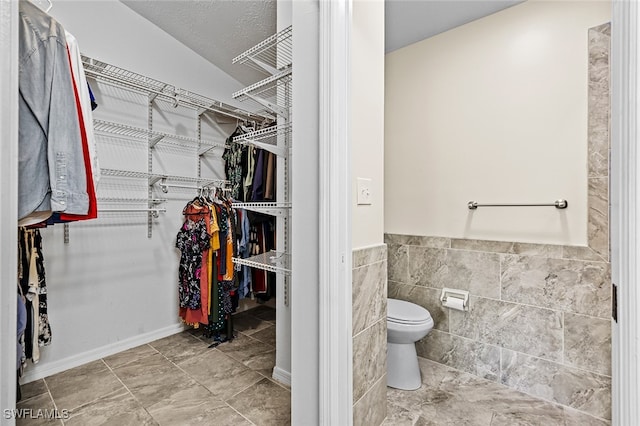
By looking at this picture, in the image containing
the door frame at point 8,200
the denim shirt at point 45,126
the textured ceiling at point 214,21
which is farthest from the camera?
the textured ceiling at point 214,21

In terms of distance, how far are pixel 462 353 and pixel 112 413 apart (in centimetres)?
210

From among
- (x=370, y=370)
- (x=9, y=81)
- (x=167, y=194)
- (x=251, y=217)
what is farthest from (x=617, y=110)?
(x=167, y=194)

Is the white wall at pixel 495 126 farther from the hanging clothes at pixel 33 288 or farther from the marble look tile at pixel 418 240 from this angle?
the hanging clothes at pixel 33 288

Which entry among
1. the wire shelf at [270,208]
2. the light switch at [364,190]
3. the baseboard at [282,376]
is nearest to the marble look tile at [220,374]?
the baseboard at [282,376]

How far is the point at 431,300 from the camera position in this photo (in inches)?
86.0

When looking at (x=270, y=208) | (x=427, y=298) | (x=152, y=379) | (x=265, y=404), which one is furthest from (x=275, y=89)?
(x=152, y=379)

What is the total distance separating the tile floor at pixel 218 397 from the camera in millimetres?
1589

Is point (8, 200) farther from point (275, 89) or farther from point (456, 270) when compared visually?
point (456, 270)

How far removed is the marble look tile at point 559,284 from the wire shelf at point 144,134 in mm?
2467

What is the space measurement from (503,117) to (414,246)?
1.02 metres

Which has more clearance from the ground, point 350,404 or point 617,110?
point 617,110

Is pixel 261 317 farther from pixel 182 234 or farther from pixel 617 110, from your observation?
pixel 617 110

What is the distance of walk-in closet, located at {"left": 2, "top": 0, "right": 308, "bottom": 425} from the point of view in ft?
5.63

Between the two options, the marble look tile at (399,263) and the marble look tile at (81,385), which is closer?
the marble look tile at (81,385)
